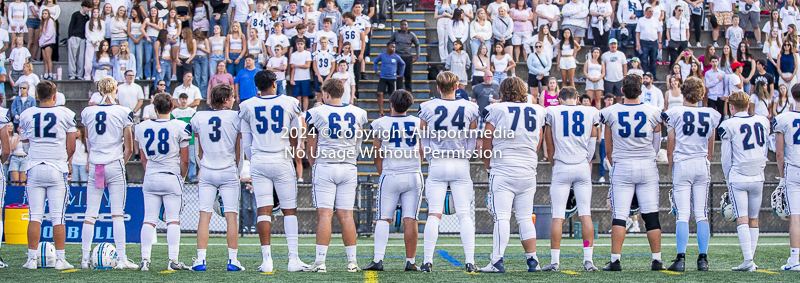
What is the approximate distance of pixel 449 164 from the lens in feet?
23.5

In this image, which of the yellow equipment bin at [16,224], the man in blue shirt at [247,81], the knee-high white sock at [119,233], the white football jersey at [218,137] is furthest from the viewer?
the man in blue shirt at [247,81]

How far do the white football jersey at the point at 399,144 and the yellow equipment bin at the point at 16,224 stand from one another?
6902 millimetres

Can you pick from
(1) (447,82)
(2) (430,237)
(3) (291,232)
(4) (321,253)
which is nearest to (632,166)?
(1) (447,82)

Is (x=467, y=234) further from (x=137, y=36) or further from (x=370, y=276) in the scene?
(x=137, y=36)

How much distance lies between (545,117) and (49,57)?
13.6 meters

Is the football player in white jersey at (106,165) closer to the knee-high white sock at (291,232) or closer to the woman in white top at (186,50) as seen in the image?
the knee-high white sock at (291,232)

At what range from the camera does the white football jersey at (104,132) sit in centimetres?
771

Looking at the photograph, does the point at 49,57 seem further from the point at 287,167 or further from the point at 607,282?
the point at 607,282

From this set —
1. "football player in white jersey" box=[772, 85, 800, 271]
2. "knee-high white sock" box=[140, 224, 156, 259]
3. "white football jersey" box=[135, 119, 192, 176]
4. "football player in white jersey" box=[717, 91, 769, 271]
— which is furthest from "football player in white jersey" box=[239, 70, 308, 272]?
"football player in white jersey" box=[772, 85, 800, 271]

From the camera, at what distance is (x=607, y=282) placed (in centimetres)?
649

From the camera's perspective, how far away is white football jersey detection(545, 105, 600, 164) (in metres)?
7.38

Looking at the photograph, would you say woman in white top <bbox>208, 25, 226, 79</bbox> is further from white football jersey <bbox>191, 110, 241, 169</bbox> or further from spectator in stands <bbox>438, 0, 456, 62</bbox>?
white football jersey <bbox>191, 110, 241, 169</bbox>

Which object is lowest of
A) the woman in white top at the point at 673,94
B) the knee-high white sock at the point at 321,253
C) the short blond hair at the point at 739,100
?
the knee-high white sock at the point at 321,253

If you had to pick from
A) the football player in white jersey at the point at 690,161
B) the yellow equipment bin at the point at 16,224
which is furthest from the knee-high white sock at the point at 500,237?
the yellow equipment bin at the point at 16,224
